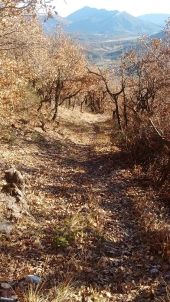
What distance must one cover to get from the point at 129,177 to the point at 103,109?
53.7 metres

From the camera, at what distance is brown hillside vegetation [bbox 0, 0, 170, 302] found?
889 centimetres

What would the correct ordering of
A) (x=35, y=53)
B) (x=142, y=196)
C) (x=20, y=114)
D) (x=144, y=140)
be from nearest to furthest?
(x=142, y=196)
(x=144, y=140)
(x=20, y=114)
(x=35, y=53)

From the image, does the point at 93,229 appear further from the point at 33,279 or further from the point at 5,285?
the point at 5,285

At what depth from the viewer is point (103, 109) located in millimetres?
72500

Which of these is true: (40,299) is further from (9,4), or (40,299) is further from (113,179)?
(113,179)

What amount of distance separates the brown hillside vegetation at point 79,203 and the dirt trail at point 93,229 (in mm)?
30

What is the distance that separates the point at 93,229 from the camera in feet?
39.3

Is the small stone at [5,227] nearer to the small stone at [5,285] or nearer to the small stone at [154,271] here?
the small stone at [5,285]

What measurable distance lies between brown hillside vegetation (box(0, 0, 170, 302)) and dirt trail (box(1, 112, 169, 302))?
0.10ft

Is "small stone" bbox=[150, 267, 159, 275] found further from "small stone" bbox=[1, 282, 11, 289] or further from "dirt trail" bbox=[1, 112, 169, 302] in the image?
"small stone" bbox=[1, 282, 11, 289]

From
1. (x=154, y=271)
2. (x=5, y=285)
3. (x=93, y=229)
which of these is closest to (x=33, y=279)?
(x=5, y=285)

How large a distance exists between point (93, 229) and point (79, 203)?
2715 mm

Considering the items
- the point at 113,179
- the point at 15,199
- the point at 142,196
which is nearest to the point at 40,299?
the point at 15,199

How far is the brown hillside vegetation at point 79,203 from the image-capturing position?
889 centimetres
